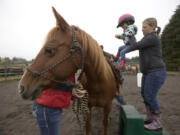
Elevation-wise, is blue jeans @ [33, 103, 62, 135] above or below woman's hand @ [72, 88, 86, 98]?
below

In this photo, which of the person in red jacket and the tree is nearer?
the person in red jacket

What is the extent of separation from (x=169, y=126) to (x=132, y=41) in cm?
272

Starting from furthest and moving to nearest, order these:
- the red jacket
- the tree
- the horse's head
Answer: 1. the tree
2. the red jacket
3. the horse's head

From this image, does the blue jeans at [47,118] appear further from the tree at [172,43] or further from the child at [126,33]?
the tree at [172,43]

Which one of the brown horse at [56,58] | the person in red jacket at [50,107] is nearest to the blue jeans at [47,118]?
the person in red jacket at [50,107]

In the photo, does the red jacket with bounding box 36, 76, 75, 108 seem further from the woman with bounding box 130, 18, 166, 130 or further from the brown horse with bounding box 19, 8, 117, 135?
the woman with bounding box 130, 18, 166, 130

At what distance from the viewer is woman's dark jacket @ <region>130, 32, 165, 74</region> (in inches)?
65.1

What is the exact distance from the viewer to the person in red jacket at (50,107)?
48.1 inches

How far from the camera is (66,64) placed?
1.20 metres

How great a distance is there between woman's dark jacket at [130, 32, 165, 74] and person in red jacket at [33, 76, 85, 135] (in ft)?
4.09

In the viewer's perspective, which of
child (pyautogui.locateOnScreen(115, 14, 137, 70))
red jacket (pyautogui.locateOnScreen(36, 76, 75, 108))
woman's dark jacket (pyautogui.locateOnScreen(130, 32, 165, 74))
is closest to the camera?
red jacket (pyautogui.locateOnScreen(36, 76, 75, 108))

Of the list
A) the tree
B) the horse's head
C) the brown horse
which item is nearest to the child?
A: the brown horse

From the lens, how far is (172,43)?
1880cm

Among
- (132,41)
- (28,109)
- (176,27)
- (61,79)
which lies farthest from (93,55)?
(176,27)
